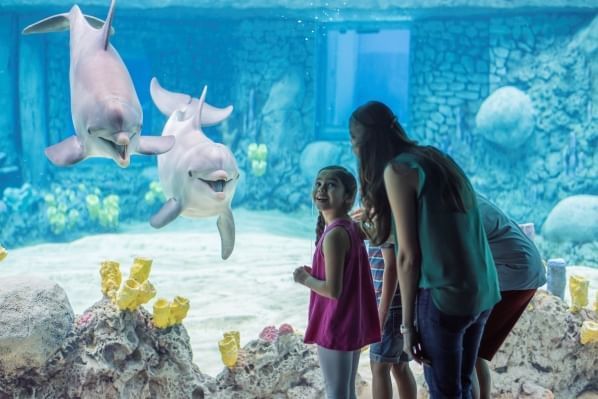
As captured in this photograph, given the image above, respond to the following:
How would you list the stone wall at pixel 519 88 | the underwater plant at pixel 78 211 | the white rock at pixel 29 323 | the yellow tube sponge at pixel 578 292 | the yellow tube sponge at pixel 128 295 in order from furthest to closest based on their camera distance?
1. the stone wall at pixel 519 88
2. the underwater plant at pixel 78 211
3. the yellow tube sponge at pixel 578 292
4. the yellow tube sponge at pixel 128 295
5. the white rock at pixel 29 323

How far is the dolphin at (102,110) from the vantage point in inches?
111

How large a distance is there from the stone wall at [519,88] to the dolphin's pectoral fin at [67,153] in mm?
14337

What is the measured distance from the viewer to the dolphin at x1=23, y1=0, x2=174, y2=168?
2830 millimetres

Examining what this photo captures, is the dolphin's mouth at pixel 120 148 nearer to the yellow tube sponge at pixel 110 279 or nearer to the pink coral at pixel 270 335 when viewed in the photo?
the yellow tube sponge at pixel 110 279

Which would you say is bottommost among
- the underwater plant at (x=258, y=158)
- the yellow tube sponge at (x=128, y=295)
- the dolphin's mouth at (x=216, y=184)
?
the underwater plant at (x=258, y=158)

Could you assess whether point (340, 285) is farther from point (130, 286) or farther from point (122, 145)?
point (130, 286)

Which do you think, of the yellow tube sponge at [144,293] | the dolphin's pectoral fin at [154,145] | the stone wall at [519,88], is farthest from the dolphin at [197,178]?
the stone wall at [519,88]

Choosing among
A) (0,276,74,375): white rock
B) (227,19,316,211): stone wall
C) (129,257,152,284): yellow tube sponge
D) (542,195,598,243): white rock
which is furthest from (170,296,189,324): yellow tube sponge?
(227,19,316,211): stone wall

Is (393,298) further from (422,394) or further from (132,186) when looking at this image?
(132,186)

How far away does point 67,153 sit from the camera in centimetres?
295

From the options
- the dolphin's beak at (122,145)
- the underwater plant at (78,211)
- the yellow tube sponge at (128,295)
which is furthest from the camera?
the underwater plant at (78,211)

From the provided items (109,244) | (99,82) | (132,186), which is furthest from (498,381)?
(132,186)

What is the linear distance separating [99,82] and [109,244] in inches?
428

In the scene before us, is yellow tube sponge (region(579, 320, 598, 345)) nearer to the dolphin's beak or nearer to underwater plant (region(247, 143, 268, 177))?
the dolphin's beak
